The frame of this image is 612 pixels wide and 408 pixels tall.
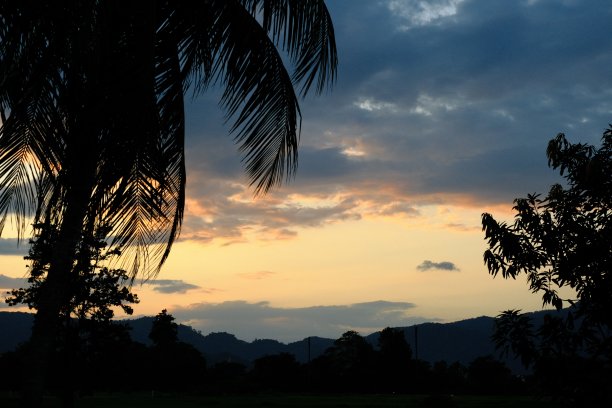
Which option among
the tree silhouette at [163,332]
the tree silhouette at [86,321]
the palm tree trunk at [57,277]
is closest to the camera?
the palm tree trunk at [57,277]

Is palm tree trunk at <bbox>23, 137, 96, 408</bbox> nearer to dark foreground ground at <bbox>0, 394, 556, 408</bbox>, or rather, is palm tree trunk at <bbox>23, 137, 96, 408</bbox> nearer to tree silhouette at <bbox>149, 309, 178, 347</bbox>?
dark foreground ground at <bbox>0, 394, 556, 408</bbox>

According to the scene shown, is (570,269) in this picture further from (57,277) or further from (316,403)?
(316,403)

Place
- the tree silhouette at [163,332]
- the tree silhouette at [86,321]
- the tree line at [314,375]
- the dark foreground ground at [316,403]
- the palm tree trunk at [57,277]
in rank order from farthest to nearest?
1. the tree silhouette at [163,332]
2. the tree line at [314,375]
3. the dark foreground ground at [316,403]
4. the tree silhouette at [86,321]
5. the palm tree trunk at [57,277]

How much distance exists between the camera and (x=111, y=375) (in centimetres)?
3834

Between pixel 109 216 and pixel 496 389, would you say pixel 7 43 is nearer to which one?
Result: pixel 109 216

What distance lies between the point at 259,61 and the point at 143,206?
2476 mm

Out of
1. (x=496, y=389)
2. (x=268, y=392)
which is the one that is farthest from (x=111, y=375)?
(x=496, y=389)

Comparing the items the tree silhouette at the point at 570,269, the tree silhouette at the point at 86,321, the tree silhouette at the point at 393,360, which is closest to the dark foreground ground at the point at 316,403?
the tree silhouette at the point at 86,321

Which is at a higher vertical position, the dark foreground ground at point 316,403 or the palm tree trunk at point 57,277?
the palm tree trunk at point 57,277

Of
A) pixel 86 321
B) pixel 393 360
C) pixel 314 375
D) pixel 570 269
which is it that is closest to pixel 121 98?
pixel 570 269

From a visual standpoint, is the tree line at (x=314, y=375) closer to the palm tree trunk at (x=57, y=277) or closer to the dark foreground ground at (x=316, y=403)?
the dark foreground ground at (x=316, y=403)

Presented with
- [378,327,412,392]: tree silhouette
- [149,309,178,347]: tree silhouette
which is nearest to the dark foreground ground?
[378,327,412,392]: tree silhouette

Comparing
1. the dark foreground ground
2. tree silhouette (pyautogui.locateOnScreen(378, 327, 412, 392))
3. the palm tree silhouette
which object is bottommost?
the dark foreground ground

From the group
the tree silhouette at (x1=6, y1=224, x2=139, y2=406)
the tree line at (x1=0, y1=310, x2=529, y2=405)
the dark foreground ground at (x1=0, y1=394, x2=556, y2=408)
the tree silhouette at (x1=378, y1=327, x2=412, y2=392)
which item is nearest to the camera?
the tree silhouette at (x1=6, y1=224, x2=139, y2=406)
